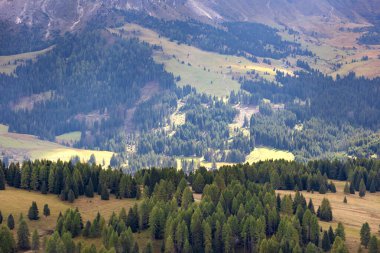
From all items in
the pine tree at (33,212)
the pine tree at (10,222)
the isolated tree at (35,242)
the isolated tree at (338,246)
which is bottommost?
the isolated tree at (35,242)

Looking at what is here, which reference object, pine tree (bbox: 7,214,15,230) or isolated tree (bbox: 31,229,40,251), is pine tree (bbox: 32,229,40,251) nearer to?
isolated tree (bbox: 31,229,40,251)

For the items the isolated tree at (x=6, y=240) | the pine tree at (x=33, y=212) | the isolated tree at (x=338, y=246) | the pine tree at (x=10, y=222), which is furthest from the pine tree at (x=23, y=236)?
the isolated tree at (x=338, y=246)

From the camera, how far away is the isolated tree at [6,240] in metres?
159

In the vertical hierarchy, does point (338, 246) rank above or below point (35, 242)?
above

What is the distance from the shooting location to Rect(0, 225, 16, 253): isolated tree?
523 feet

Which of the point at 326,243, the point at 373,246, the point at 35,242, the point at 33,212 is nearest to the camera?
the point at 373,246

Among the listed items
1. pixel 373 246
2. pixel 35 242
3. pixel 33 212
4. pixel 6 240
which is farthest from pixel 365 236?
pixel 6 240

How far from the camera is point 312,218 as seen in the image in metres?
180

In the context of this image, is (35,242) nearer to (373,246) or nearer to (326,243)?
(326,243)

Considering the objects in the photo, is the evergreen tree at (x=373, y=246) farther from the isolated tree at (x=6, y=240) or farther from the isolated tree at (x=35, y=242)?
the isolated tree at (x=6, y=240)

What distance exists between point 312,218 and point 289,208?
16.3m

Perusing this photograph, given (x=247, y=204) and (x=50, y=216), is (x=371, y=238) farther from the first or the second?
(x=50, y=216)

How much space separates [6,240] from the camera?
16050cm

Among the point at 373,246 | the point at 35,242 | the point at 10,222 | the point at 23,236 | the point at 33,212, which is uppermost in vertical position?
the point at 33,212
